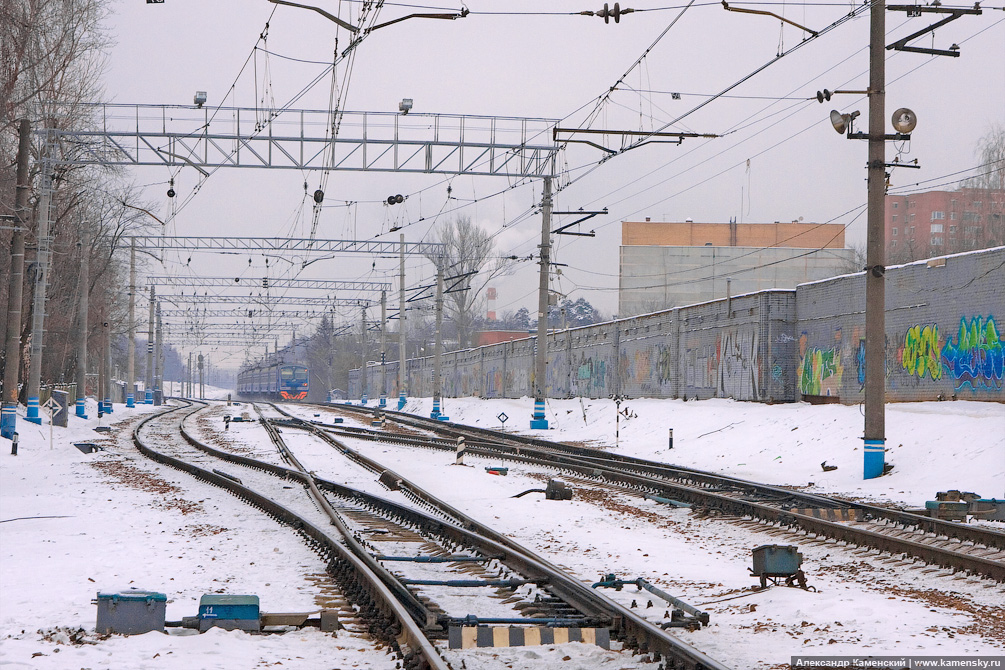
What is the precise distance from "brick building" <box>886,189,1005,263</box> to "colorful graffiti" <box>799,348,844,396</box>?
29600mm

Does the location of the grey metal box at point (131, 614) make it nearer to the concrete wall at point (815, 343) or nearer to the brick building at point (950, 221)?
the concrete wall at point (815, 343)

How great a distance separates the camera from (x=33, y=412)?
3177 centimetres

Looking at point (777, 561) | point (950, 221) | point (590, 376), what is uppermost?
point (950, 221)

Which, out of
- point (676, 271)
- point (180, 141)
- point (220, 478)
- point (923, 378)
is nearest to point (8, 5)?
point (180, 141)

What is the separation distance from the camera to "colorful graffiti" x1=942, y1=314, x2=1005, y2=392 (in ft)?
68.3

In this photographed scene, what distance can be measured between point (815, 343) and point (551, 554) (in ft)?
62.6

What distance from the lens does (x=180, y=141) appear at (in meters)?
28.6

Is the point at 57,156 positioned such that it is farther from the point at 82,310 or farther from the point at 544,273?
the point at 544,273

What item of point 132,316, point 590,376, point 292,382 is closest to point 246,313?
point 292,382

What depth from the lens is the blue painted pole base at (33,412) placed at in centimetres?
3148

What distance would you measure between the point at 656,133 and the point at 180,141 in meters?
14.0

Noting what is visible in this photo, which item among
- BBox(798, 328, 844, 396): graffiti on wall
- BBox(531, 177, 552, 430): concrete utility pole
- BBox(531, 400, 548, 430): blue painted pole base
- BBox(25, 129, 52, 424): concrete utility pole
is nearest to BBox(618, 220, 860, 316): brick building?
BBox(531, 400, 548, 430): blue painted pole base

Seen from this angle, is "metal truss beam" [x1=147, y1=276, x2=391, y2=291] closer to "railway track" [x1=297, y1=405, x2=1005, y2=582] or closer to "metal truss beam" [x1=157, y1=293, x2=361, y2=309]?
"metal truss beam" [x1=157, y1=293, x2=361, y2=309]

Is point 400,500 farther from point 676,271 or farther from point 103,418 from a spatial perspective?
point 676,271
